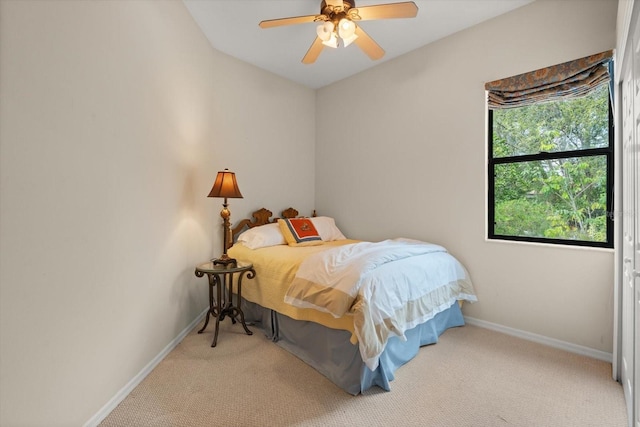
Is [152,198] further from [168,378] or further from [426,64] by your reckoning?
[426,64]

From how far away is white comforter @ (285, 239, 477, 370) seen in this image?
6.04ft

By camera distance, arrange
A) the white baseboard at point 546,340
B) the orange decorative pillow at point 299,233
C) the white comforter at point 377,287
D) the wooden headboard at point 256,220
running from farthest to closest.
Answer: the wooden headboard at point 256,220 < the orange decorative pillow at point 299,233 < the white baseboard at point 546,340 < the white comforter at point 377,287

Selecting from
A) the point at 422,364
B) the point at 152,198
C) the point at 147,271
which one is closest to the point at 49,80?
the point at 152,198

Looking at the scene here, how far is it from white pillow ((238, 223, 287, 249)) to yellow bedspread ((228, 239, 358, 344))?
0.09m

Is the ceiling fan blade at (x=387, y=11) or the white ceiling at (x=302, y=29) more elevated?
the white ceiling at (x=302, y=29)

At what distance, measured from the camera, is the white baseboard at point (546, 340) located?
2287mm

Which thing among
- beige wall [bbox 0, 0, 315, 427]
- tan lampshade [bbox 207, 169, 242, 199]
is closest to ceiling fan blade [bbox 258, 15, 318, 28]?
beige wall [bbox 0, 0, 315, 427]

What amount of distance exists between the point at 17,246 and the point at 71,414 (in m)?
0.85

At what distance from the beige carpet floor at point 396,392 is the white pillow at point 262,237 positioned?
3.27ft

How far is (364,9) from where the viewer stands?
2.12 meters

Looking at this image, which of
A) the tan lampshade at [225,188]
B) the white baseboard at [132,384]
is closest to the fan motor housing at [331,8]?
the tan lampshade at [225,188]

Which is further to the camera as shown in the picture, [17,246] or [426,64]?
[426,64]

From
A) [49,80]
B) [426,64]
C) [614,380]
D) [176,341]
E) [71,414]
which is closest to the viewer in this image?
[49,80]

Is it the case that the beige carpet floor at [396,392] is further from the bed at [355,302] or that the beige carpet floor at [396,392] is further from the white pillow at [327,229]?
the white pillow at [327,229]
